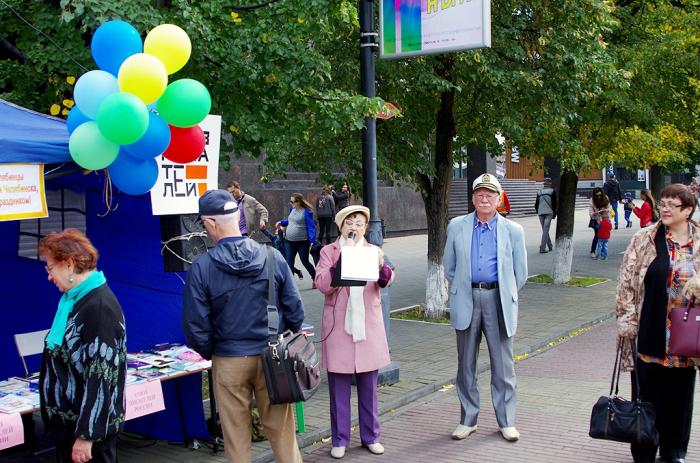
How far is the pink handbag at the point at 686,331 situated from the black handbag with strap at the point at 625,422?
406 mm

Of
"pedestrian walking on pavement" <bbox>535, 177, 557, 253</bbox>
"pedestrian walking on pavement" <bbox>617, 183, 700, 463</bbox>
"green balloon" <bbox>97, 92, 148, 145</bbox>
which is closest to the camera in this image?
"green balloon" <bbox>97, 92, 148, 145</bbox>

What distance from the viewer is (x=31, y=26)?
23.5 feet

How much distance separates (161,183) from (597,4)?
737 centimetres

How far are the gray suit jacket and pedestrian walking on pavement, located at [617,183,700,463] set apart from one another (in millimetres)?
928

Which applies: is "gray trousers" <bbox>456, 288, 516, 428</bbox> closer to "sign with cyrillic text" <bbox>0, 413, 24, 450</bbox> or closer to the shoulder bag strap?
the shoulder bag strap

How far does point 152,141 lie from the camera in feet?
16.8

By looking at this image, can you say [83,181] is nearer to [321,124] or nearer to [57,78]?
[57,78]

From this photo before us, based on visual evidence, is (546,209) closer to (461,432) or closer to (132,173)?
(461,432)

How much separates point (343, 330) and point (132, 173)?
75.5 inches

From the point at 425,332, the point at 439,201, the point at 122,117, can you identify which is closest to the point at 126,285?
the point at 122,117

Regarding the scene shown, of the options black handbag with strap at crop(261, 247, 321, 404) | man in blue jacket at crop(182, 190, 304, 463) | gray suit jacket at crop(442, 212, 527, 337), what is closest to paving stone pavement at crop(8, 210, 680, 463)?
gray suit jacket at crop(442, 212, 527, 337)

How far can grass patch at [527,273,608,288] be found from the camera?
51.2 feet

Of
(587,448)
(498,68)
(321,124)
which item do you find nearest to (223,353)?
(587,448)

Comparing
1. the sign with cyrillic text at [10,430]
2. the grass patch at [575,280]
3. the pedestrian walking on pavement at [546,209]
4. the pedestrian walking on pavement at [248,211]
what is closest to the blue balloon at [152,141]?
the sign with cyrillic text at [10,430]
